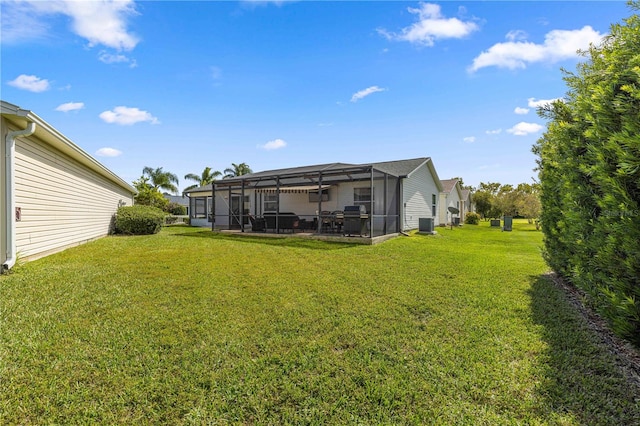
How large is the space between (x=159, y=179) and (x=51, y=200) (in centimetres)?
3031

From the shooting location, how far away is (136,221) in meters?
14.9

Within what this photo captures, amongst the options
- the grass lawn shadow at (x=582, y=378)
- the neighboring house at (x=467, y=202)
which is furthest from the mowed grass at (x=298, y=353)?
the neighboring house at (x=467, y=202)

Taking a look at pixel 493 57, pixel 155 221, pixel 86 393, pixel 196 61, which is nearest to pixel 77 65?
pixel 196 61

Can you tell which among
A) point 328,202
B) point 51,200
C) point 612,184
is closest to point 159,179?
point 328,202

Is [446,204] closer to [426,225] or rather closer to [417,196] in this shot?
[417,196]

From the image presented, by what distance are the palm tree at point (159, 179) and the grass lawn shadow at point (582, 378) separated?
130 feet

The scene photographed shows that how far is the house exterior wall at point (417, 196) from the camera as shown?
15711mm

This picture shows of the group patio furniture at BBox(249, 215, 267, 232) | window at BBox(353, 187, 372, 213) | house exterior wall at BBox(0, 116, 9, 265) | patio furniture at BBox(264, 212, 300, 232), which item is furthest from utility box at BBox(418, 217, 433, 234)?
house exterior wall at BBox(0, 116, 9, 265)

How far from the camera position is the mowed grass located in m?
2.26

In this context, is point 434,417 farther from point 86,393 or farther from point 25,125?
A: point 25,125

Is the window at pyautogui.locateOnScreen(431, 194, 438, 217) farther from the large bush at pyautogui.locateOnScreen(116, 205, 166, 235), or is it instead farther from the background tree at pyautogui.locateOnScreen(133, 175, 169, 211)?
the background tree at pyautogui.locateOnScreen(133, 175, 169, 211)

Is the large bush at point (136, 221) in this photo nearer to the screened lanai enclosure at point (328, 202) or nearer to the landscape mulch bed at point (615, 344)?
the screened lanai enclosure at point (328, 202)

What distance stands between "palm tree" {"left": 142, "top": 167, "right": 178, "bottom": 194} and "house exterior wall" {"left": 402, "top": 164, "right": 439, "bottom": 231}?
3116cm

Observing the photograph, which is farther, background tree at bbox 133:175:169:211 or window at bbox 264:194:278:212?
background tree at bbox 133:175:169:211
